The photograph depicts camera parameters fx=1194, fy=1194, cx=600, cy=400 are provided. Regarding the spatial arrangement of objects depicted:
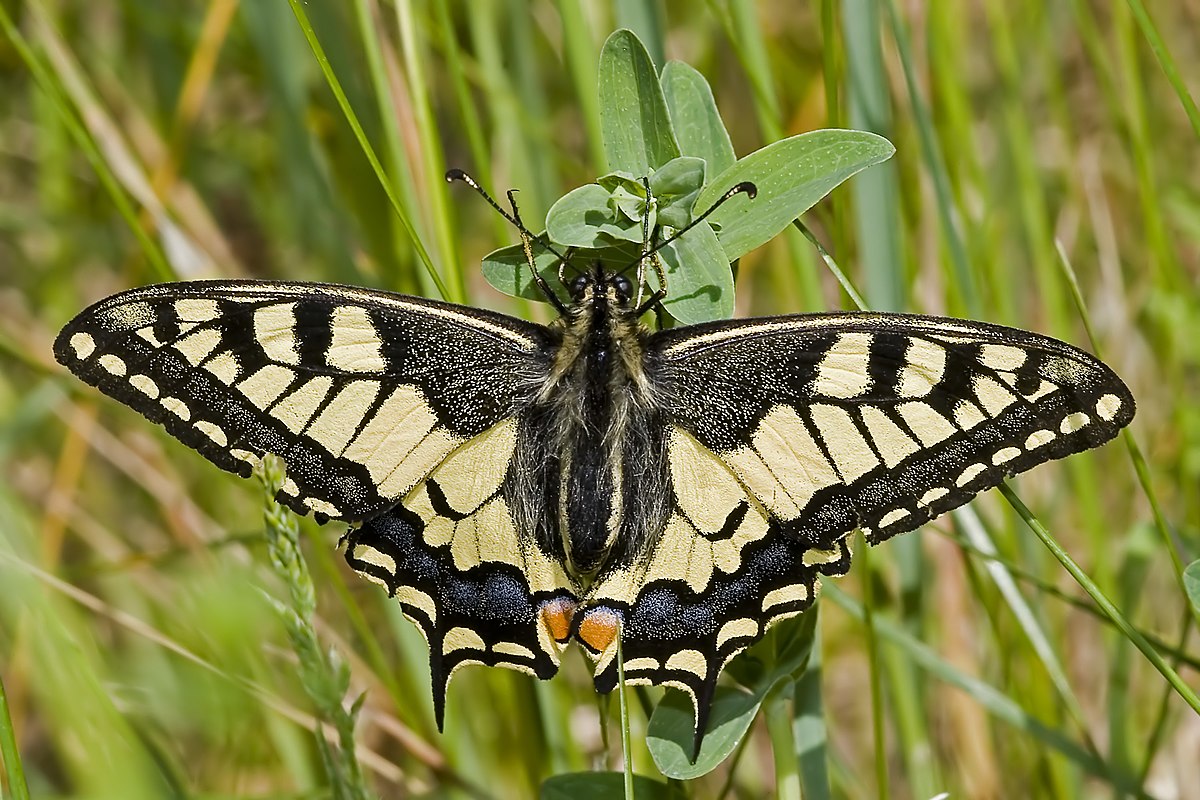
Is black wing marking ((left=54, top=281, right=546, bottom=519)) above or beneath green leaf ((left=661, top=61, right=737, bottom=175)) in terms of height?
beneath

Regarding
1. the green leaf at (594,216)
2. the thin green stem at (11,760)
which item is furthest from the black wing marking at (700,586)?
the thin green stem at (11,760)

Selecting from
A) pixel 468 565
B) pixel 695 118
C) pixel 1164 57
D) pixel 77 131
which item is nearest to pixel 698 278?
pixel 695 118

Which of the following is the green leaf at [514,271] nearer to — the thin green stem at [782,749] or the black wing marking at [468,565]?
the black wing marking at [468,565]

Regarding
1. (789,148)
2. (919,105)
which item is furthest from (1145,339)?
(789,148)

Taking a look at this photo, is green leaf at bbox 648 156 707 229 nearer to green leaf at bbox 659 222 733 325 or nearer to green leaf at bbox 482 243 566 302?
green leaf at bbox 659 222 733 325

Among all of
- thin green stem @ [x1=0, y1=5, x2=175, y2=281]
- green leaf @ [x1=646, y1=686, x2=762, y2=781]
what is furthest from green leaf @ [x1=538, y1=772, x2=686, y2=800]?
thin green stem @ [x1=0, y1=5, x2=175, y2=281]

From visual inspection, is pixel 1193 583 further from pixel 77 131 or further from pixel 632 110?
pixel 77 131
